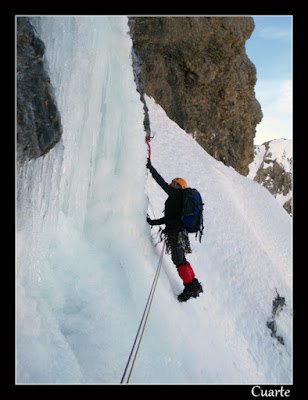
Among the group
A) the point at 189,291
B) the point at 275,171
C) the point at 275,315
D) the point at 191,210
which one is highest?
the point at 275,171

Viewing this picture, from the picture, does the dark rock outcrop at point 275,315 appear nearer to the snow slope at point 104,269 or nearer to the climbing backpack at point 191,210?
the snow slope at point 104,269

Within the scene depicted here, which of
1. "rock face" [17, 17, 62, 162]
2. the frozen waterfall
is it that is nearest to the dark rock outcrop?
the frozen waterfall

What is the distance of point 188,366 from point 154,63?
1289 centimetres

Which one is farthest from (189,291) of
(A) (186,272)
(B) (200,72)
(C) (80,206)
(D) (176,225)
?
(B) (200,72)

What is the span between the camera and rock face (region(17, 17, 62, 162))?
2391mm

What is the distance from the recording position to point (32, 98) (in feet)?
8.09

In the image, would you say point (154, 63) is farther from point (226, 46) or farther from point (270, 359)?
point (270, 359)

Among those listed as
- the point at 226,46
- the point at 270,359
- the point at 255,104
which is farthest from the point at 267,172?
the point at 270,359

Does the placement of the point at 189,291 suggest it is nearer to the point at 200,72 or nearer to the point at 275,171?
the point at 200,72

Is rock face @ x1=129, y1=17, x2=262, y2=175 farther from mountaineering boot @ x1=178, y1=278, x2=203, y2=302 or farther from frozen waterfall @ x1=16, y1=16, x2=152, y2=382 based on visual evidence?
mountaineering boot @ x1=178, y1=278, x2=203, y2=302

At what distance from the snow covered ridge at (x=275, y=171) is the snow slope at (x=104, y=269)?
60.9 meters

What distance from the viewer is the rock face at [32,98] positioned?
2.39 meters

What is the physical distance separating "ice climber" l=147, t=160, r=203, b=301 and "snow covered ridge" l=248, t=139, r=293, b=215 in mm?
61843

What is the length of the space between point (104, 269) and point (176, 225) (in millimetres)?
1232
